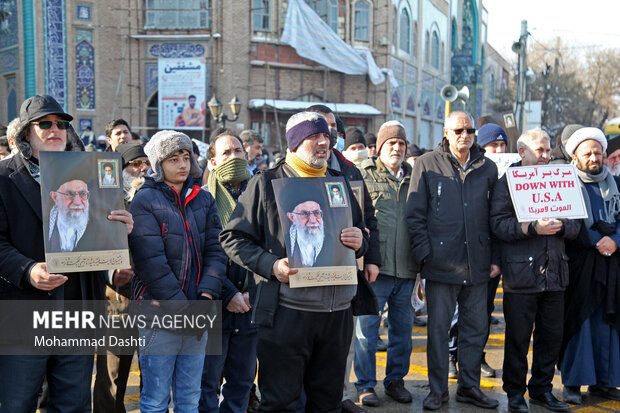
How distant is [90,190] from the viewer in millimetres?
3314

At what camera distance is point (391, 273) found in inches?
200

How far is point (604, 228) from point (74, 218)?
13.2 feet

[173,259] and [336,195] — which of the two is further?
[173,259]

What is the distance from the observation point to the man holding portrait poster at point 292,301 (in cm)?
344

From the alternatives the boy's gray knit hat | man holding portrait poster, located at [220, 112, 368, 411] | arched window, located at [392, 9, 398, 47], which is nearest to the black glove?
man holding portrait poster, located at [220, 112, 368, 411]

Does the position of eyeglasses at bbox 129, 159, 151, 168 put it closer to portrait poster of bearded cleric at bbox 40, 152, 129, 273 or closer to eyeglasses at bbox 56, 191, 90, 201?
portrait poster of bearded cleric at bbox 40, 152, 129, 273

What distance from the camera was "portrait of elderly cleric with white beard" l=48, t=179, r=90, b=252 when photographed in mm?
3172

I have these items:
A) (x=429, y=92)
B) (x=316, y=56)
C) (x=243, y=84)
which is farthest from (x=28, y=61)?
(x=429, y=92)

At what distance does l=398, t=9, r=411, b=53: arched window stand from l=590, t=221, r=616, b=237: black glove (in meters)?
25.0

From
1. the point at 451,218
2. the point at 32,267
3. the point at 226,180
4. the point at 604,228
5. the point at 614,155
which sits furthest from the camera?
the point at 614,155

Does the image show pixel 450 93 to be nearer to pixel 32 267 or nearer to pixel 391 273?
pixel 391 273

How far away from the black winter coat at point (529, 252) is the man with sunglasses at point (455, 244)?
11 cm

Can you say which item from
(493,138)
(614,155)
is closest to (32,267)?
(493,138)

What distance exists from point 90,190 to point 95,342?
0.89m
